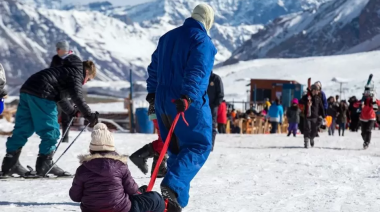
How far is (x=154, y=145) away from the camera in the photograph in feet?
19.1

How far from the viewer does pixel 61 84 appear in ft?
19.7

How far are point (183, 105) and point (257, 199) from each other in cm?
159

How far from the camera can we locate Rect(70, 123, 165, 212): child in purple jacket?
11.9 ft

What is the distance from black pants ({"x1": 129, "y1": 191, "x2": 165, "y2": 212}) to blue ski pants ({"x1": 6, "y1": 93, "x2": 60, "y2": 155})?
2257 mm

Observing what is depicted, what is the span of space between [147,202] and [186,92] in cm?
76

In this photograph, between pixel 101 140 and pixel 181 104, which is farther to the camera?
pixel 181 104

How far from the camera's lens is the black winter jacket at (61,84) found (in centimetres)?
593

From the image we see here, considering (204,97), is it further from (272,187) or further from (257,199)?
(272,187)

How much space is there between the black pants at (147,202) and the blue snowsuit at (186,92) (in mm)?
185

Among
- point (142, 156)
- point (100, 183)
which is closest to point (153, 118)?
point (142, 156)

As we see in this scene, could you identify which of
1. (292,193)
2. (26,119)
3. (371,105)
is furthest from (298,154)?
(26,119)

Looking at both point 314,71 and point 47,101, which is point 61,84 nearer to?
point 47,101

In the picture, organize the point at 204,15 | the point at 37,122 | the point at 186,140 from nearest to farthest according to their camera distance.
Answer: the point at 186,140
the point at 204,15
the point at 37,122

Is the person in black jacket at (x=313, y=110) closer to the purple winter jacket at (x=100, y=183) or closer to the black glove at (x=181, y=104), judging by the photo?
the black glove at (x=181, y=104)
